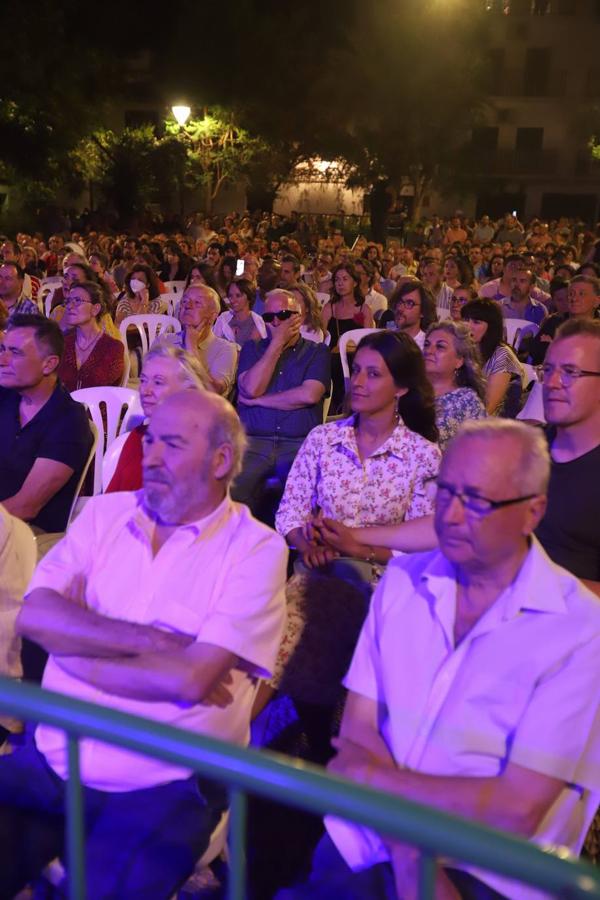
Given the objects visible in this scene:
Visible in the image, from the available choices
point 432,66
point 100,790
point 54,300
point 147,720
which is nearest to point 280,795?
point 147,720

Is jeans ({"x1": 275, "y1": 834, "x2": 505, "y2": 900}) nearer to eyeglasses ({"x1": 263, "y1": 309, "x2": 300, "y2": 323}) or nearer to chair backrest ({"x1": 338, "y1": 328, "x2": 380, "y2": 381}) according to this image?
eyeglasses ({"x1": 263, "y1": 309, "x2": 300, "y2": 323})

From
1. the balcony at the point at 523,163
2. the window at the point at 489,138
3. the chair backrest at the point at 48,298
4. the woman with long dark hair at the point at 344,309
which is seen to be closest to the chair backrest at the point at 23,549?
the woman with long dark hair at the point at 344,309

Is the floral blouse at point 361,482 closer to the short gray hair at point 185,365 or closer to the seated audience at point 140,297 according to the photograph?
the short gray hair at point 185,365

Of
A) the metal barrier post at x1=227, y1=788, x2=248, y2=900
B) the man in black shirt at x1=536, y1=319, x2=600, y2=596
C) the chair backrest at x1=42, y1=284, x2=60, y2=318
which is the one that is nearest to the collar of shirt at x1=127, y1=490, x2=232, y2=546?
the metal barrier post at x1=227, y1=788, x2=248, y2=900

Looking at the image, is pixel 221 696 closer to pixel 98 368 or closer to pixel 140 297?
pixel 98 368

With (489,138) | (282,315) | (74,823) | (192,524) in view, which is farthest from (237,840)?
(489,138)

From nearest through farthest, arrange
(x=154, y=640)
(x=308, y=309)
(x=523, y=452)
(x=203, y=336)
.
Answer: (x=523, y=452) → (x=154, y=640) → (x=203, y=336) → (x=308, y=309)

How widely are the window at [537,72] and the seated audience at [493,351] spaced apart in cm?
4772

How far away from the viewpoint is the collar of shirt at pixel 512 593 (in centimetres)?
204

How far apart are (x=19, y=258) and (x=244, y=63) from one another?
19.8 m

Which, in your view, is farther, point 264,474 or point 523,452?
point 264,474

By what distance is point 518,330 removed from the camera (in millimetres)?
8859

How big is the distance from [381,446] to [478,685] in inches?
69.3

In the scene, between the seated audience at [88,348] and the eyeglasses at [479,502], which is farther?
the seated audience at [88,348]
